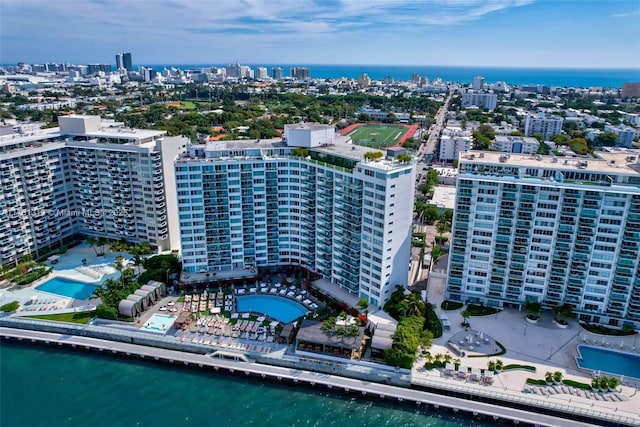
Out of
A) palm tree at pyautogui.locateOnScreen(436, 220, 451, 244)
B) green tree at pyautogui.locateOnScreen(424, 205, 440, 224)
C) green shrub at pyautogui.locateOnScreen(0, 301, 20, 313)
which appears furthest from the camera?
green tree at pyautogui.locateOnScreen(424, 205, 440, 224)

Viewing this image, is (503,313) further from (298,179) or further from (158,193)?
(158,193)

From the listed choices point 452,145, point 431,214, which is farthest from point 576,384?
point 452,145

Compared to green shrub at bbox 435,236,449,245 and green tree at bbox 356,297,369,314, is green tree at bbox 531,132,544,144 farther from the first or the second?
green tree at bbox 356,297,369,314

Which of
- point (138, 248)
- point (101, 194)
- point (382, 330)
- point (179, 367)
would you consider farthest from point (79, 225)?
point (382, 330)

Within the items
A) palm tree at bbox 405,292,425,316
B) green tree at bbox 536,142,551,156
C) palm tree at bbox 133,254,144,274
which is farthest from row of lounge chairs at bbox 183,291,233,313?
green tree at bbox 536,142,551,156

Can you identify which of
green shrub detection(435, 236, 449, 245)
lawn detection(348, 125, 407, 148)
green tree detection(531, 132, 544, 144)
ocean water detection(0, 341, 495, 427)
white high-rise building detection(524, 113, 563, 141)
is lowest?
ocean water detection(0, 341, 495, 427)

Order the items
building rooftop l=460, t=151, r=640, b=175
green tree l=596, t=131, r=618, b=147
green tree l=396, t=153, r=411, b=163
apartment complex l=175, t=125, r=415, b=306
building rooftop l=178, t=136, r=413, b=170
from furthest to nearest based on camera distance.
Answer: green tree l=596, t=131, r=618, b=147 → building rooftop l=178, t=136, r=413, b=170 → apartment complex l=175, t=125, r=415, b=306 → green tree l=396, t=153, r=411, b=163 → building rooftop l=460, t=151, r=640, b=175
